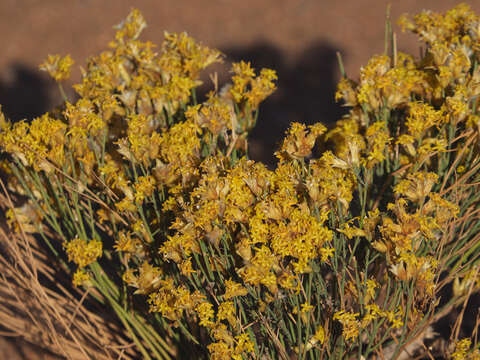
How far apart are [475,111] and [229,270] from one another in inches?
23.0

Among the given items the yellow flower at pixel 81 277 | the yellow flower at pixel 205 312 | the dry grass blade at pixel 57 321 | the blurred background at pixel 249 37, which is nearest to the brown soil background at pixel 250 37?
the blurred background at pixel 249 37

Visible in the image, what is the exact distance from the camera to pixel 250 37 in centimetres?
312

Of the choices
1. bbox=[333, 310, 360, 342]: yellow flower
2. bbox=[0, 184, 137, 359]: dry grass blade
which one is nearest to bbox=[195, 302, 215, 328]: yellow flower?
bbox=[333, 310, 360, 342]: yellow flower

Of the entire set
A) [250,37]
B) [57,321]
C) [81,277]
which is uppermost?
[250,37]

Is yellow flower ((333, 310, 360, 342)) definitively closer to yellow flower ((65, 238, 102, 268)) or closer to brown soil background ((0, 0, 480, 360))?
yellow flower ((65, 238, 102, 268))

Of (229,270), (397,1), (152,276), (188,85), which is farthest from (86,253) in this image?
(397,1)

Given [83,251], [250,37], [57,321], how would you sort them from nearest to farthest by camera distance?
[83,251]
[57,321]
[250,37]

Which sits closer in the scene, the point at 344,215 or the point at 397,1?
the point at 344,215

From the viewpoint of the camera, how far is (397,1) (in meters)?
3.23

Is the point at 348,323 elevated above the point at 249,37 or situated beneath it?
situated beneath

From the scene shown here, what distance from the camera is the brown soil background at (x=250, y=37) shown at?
276 centimetres

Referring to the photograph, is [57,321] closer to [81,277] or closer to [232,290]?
[81,277]

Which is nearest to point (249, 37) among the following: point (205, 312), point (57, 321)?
point (57, 321)

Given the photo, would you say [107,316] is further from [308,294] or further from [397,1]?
[397,1]
